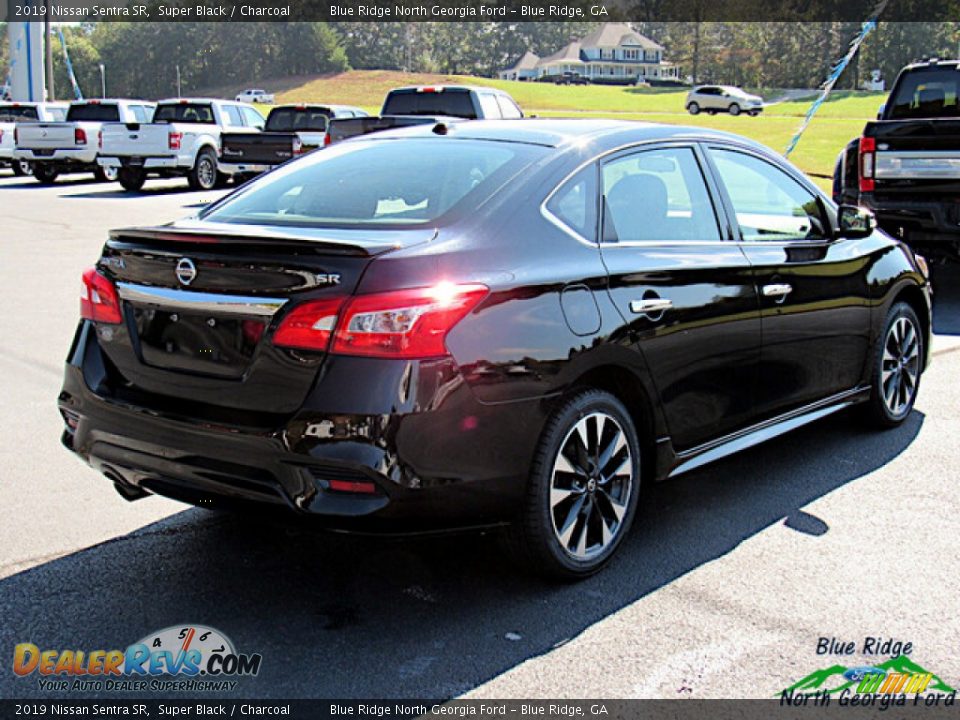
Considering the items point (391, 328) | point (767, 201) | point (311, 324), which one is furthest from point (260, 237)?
→ point (767, 201)

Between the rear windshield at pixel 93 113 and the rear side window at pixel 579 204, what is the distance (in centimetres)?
2433

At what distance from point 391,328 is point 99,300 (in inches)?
51.3

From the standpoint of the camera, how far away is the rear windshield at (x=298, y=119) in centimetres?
2366

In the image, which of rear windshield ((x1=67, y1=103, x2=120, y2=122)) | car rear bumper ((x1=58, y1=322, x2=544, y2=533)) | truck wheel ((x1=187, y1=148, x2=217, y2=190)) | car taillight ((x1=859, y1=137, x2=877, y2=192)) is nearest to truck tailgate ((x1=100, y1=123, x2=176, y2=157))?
truck wheel ((x1=187, y1=148, x2=217, y2=190))

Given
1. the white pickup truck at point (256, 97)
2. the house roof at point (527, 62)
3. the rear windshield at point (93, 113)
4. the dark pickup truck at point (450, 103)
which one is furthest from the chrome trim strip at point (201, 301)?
the house roof at point (527, 62)

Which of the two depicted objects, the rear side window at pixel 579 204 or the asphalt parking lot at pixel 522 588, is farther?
the rear side window at pixel 579 204

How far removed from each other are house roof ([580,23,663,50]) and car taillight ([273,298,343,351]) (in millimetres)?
154141

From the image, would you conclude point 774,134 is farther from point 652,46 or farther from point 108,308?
point 652,46

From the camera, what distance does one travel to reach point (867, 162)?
34.4 feet

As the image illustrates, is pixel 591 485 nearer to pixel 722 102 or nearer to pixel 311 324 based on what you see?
pixel 311 324

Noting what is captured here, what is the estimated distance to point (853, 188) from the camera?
11172mm

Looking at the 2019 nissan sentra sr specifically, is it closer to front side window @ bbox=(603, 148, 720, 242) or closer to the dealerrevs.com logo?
front side window @ bbox=(603, 148, 720, 242)

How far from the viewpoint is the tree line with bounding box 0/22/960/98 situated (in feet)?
389

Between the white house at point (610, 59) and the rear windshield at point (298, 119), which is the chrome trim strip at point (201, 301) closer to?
the rear windshield at point (298, 119)
